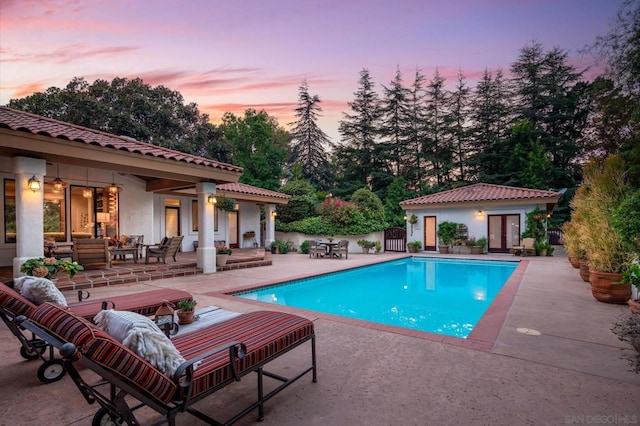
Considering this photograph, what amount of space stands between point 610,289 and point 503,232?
41.6 feet

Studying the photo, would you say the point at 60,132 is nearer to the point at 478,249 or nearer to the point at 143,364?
the point at 143,364

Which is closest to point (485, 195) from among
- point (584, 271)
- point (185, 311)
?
point (584, 271)

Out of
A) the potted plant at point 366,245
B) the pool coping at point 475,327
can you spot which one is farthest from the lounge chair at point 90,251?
the potted plant at point 366,245

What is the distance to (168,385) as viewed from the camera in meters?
1.82

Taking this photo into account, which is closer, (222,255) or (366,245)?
(222,255)

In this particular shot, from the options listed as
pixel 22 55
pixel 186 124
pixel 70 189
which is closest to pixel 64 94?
pixel 186 124

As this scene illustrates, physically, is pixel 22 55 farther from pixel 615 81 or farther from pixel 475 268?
pixel 615 81

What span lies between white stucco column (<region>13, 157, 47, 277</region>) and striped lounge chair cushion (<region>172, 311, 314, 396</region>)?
5992 mm

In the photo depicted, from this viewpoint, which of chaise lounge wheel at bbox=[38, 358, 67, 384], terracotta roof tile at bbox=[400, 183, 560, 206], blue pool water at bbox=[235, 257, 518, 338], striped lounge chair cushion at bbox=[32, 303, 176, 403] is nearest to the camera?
striped lounge chair cushion at bbox=[32, 303, 176, 403]

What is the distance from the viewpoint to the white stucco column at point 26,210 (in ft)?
21.0

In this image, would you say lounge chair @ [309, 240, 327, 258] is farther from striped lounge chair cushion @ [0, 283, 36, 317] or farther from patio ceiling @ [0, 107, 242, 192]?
striped lounge chair cushion @ [0, 283, 36, 317]

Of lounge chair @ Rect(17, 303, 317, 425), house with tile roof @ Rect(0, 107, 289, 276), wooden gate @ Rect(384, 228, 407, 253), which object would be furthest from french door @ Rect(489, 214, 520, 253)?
lounge chair @ Rect(17, 303, 317, 425)

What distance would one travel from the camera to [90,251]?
8203mm

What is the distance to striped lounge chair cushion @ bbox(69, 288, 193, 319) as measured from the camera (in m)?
3.53
